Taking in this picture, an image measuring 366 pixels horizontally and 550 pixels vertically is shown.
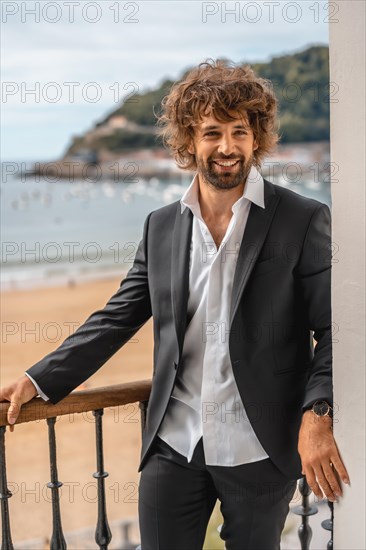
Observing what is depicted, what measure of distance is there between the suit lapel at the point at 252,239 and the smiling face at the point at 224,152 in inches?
3.4

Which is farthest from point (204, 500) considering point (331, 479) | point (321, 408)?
point (331, 479)

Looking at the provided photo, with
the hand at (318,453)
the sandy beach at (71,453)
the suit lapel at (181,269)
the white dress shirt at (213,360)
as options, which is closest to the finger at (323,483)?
the hand at (318,453)

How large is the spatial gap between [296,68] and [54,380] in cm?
3712

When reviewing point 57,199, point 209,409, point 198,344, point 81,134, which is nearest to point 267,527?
point 209,409

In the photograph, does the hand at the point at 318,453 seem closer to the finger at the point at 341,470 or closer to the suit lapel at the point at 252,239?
the finger at the point at 341,470

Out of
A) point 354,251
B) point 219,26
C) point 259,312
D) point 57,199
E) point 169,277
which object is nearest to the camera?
point 354,251

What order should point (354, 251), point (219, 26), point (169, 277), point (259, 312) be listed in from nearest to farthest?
point (354, 251), point (259, 312), point (169, 277), point (219, 26)

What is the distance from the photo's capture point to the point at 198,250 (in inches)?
78.7

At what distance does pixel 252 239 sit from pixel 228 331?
24 cm

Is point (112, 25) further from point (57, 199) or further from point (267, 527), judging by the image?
point (267, 527)

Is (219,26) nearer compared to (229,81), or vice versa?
(229,81)

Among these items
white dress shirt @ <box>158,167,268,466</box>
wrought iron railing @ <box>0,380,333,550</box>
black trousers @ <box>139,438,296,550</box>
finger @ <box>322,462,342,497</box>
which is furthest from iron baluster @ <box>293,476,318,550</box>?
finger @ <box>322,462,342,497</box>

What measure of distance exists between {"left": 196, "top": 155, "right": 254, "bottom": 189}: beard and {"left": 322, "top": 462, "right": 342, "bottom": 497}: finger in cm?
73

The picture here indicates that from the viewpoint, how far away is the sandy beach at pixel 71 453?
7488 mm
